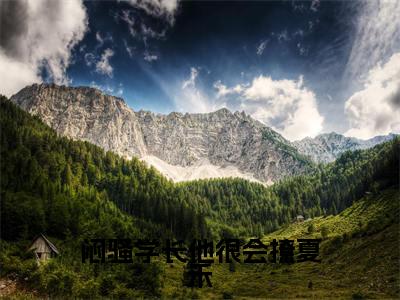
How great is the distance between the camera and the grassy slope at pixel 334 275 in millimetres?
46688

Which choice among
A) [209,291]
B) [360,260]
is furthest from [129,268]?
[360,260]

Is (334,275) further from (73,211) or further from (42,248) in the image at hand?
(73,211)

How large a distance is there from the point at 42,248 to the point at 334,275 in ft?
187

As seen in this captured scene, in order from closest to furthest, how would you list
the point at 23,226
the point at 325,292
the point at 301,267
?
1. the point at 325,292
2. the point at 23,226
3. the point at 301,267

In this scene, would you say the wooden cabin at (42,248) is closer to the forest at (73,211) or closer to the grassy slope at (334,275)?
the forest at (73,211)

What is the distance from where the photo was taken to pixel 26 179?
110688mm

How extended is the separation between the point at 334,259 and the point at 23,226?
70.5m

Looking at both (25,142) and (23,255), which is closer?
(23,255)

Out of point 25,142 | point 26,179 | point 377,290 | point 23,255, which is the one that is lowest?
point 377,290

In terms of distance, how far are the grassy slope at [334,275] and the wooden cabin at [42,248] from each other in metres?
23.1

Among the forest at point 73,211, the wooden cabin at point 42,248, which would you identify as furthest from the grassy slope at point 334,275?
the wooden cabin at point 42,248

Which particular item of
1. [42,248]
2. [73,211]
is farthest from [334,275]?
[73,211]

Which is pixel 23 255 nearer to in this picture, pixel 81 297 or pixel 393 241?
pixel 81 297

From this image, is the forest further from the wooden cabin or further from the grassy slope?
the grassy slope
